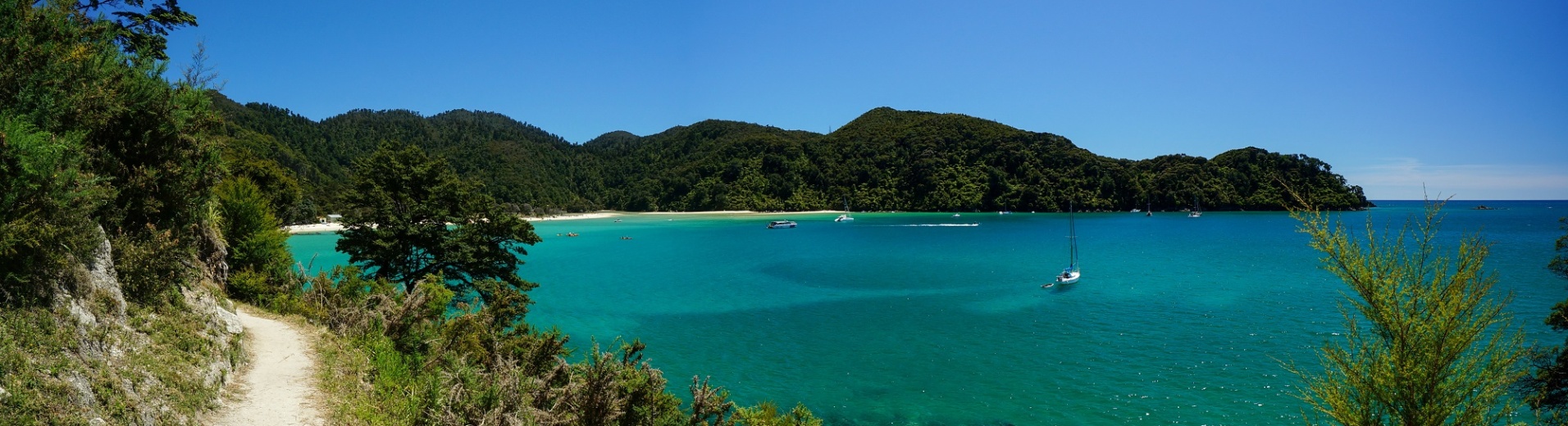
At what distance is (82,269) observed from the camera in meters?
8.47

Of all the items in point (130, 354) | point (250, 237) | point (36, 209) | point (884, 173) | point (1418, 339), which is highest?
point (884, 173)

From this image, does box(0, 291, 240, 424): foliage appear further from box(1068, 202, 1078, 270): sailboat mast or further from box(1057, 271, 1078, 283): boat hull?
box(1068, 202, 1078, 270): sailboat mast

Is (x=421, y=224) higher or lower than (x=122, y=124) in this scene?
lower

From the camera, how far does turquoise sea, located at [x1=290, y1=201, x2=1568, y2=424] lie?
59.0 ft

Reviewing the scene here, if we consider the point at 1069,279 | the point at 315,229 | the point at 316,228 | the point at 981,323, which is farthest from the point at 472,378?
the point at 316,228

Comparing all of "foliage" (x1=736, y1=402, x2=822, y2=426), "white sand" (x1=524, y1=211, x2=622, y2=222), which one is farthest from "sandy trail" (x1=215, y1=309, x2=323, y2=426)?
"white sand" (x1=524, y1=211, x2=622, y2=222)

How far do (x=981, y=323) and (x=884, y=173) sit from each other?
139435 millimetres

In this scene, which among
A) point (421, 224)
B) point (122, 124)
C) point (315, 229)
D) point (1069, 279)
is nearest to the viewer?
point (122, 124)

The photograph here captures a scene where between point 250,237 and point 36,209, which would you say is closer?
point 36,209

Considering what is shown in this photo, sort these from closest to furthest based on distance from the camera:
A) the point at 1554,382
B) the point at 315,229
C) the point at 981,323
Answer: the point at 1554,382, the point at 981,323, the point at 315,229

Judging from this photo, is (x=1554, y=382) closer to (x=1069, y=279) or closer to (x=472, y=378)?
(x=472, y=378)

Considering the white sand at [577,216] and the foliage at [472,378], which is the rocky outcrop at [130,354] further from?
the white sand at [577,216]

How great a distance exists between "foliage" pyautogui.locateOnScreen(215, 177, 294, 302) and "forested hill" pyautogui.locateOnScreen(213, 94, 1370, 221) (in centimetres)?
12315

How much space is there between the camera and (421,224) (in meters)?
21.2
